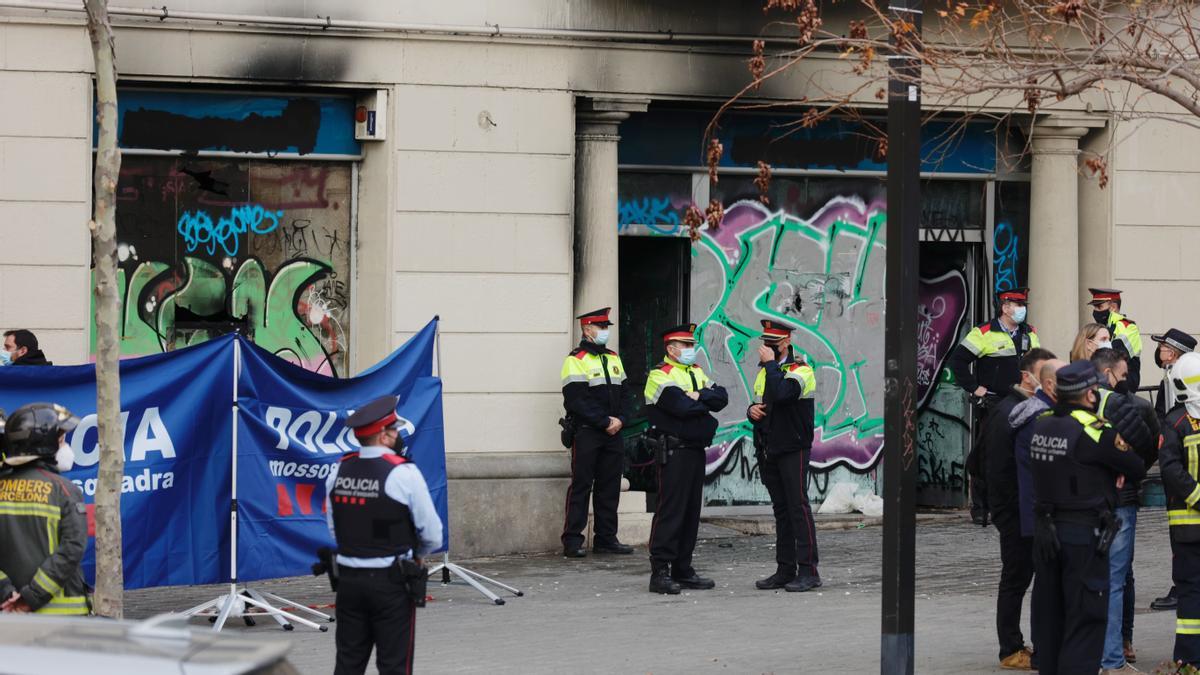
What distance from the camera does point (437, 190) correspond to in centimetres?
1490

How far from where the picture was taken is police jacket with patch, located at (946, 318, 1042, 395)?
1589 centimetres

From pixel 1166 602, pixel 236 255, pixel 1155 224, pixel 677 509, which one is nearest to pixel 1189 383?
pixel 1166 602

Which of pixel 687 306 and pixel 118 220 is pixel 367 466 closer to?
pixel 118 220

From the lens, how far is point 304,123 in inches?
589

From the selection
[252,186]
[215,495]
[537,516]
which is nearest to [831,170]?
[537,516]

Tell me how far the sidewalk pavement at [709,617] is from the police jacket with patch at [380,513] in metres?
2.08

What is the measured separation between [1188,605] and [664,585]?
14.8 feet

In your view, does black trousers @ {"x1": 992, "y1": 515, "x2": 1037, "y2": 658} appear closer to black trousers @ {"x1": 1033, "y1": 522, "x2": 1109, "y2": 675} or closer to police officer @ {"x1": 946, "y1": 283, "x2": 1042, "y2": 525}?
black trousers @ {"x1": 1033, "y1": 522, "x2": 1109, "y2": 675}

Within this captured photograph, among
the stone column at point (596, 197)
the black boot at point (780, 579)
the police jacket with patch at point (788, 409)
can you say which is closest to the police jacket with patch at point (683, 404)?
the police jacket with patch at point (788, 409)

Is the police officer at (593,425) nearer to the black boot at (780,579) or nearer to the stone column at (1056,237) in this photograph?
the black boot at (780,579)

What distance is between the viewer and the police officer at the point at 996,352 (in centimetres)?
1587

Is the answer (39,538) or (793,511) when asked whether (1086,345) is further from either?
(39,538)

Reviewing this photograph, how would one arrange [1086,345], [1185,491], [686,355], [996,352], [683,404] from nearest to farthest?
[1185,491], [1086,345], [683,404], [686,355], [996,352]

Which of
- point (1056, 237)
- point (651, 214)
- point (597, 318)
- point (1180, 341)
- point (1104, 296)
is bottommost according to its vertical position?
point (1180, 341)
